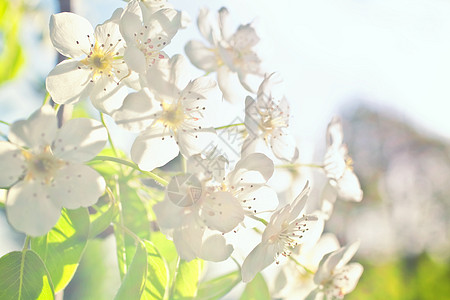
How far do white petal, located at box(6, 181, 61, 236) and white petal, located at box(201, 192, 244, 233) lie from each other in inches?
4.2

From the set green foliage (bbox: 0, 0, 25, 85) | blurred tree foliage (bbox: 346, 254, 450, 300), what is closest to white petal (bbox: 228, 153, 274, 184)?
green foliage (bbox: 0, 0, 25, 85)

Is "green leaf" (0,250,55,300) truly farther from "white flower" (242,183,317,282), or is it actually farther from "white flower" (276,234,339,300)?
"white flower" (276,234,339,300)

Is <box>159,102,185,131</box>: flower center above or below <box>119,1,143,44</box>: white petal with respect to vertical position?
below

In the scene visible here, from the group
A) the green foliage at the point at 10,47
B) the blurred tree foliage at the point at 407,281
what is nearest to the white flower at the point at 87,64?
the green foliage at the point at 10,47

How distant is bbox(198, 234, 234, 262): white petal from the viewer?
0.37m

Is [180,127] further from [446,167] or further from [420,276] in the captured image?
[446,167]

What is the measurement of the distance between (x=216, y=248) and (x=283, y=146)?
0.14 metres

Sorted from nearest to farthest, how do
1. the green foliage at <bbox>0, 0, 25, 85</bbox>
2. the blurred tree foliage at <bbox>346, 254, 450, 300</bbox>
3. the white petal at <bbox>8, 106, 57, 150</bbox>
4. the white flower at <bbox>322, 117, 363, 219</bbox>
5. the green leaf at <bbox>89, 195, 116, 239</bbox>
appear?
the white petal at <bbox>8, 106, 57, 150</bbox>, the green leaf at <bbox>89, 195, 116, 239</bbox>, the white flower at <bbox>322, 117, 363, 219</bbox>, the green foliage at <bbox>0, 0, 25, 85</bbox>, the blurred tree foliage at <bbox>346, 254, 450, 300</bbox>

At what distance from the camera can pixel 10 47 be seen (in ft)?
2.27

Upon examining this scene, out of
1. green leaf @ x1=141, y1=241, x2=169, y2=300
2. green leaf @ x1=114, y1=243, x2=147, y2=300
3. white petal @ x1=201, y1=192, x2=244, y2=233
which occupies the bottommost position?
green leaf @ x1=141, y1=241, x2=169, y2=300

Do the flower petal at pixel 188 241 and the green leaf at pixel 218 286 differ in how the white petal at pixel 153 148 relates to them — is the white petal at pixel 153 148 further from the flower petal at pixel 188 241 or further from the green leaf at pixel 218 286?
the green leaf at pixel 218 286

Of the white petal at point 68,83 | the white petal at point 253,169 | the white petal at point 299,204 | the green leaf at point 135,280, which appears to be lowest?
the green leaf at point 135,280

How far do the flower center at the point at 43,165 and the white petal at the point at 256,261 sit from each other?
0.16 metres

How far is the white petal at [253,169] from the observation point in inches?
15.0
